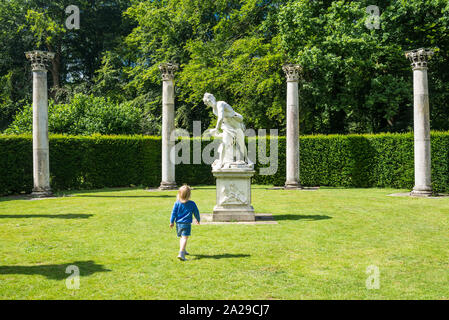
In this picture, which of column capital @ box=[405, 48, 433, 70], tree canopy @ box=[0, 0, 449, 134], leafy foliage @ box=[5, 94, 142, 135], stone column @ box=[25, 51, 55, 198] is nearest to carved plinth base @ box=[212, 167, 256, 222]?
stone column @ box=[25, 51, 55, 198]

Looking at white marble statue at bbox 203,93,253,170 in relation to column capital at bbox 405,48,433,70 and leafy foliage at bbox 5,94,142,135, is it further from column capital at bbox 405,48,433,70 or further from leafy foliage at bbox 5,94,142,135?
leafy foliage at bbox 5,94,142,135

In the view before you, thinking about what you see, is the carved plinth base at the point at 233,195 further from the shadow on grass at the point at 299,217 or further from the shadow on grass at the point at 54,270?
the shadow on grass at the point at 54,270

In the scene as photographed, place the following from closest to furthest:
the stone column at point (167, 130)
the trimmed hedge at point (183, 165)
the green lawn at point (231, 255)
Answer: the green lawn at point (231, 255)
the trimmed hedge at point (183, 165)
the stone column at point (167, 130)

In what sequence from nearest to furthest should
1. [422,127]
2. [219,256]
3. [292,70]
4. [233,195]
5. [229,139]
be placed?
[219,256], [233,195], [229,139], [422,127], [292,70]

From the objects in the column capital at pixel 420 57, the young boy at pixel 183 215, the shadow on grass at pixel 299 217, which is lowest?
the shadow on grass at pixel 299 217

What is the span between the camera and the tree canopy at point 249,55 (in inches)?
850

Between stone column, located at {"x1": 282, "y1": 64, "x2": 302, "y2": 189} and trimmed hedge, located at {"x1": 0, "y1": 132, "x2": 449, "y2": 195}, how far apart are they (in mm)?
2165

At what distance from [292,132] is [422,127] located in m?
6.10

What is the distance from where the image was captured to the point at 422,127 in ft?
54.1

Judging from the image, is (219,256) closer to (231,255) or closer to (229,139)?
(231,255)

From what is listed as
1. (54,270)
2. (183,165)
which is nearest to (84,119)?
(183,165)

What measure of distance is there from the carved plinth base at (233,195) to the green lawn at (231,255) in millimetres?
773

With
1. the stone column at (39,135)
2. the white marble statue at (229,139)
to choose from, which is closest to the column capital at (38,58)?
the stone column at (39,135)

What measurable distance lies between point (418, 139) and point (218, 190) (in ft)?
35.1
